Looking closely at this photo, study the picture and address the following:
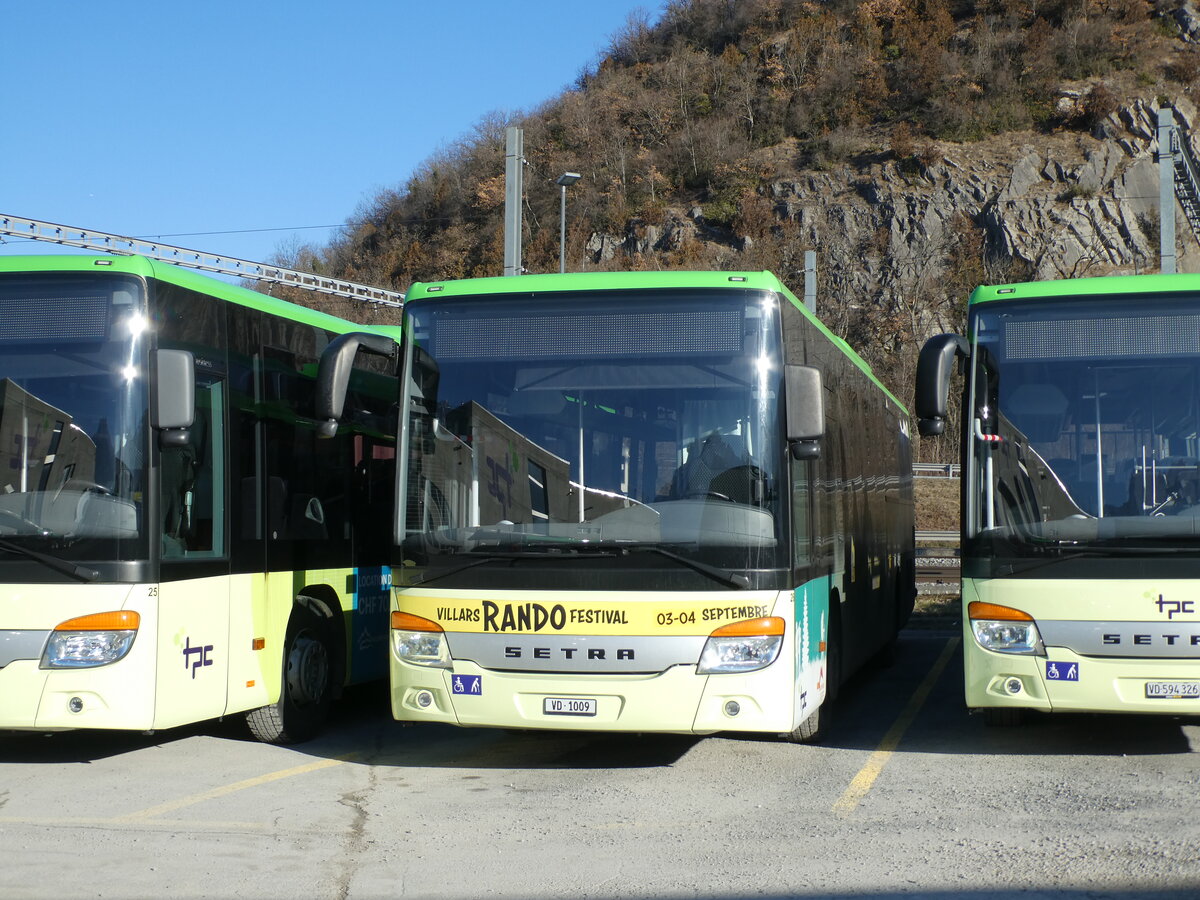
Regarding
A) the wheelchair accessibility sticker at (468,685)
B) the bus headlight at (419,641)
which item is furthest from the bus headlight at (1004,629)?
the bus headlight at (419,641)

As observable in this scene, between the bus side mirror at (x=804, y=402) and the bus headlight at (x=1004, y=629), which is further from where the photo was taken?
the bus headlight at (x=1004, y=629)

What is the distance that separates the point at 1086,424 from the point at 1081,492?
1.42 feet

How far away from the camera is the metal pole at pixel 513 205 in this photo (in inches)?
625

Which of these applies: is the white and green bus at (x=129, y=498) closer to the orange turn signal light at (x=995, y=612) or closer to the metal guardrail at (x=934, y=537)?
the orange turn signal light at (x=995, y=612)

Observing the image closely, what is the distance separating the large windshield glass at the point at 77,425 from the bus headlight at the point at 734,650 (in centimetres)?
330

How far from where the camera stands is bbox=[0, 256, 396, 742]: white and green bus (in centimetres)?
775

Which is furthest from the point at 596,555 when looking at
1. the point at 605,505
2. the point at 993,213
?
the point at 993,213

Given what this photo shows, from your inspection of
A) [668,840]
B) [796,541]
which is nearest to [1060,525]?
[796,541]

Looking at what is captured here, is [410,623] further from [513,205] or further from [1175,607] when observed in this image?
[513,205]

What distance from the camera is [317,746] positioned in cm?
971

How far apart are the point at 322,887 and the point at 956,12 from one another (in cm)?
8564

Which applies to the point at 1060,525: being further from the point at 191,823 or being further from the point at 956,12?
the point at 956,12

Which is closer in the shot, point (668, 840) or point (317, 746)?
point (668, 840)

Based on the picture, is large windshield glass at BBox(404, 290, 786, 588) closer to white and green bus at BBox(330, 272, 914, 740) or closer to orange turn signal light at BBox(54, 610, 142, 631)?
white and green bus at BBox(330, 272, 914, 740)
